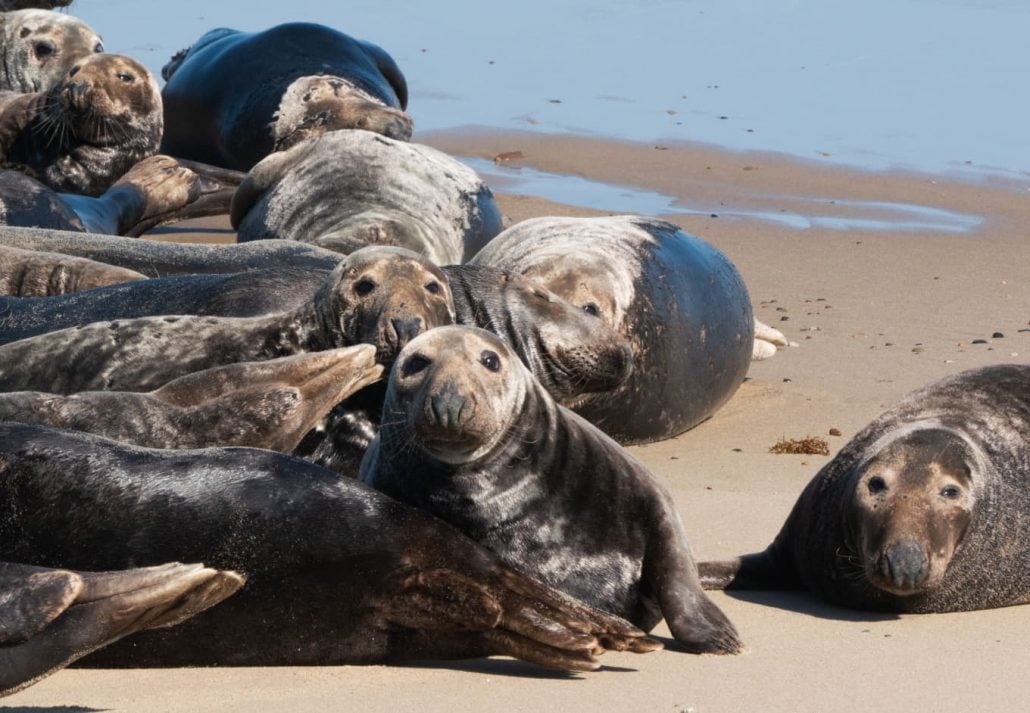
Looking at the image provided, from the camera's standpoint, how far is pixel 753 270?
11.0 m

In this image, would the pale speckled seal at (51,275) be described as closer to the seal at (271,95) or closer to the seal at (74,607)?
the seal at (271,95)

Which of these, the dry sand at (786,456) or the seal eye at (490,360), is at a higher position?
the seal eye at (490,360)

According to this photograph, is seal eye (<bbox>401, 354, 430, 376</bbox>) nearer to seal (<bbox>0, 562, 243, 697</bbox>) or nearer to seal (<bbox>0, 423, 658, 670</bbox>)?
seal (<bbox>0, 423, 658, 670</bbox>)

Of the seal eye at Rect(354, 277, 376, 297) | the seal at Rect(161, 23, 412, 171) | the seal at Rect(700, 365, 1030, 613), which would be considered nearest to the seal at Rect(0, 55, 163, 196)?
the seal at Rect(161, 23, 412, 171)

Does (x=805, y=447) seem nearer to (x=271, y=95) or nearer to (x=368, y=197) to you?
(x=368, y=197)

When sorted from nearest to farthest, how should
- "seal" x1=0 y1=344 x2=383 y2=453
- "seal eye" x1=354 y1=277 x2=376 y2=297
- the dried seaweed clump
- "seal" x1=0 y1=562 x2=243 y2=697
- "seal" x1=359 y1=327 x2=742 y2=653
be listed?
1. "seal" x1=0 y1=562 x2=243 y2=697
2. "seal" x1=359 y1=327 x2=742 y2=653
3. "seal" x1=0 y1=344 x2=383 y2=453
4. "seal eye" x1=354 y1=277 x2=376 y2=297
5. the dried seaweed clump

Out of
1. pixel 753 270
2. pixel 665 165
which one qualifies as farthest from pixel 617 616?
pixel 665 165

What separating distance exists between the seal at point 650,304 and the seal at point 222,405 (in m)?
1.90

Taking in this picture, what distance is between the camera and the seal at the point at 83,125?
36.4 ft

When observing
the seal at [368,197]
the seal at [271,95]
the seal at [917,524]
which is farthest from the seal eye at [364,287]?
the seal at [271,95]

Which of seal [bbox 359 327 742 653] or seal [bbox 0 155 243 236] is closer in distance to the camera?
seal [bbox 359 327 742 653]

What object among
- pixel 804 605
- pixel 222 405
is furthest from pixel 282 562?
pixel 804 605

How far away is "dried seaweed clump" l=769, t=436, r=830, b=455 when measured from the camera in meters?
7.05

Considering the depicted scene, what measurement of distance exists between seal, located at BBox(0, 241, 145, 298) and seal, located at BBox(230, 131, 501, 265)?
154cm
